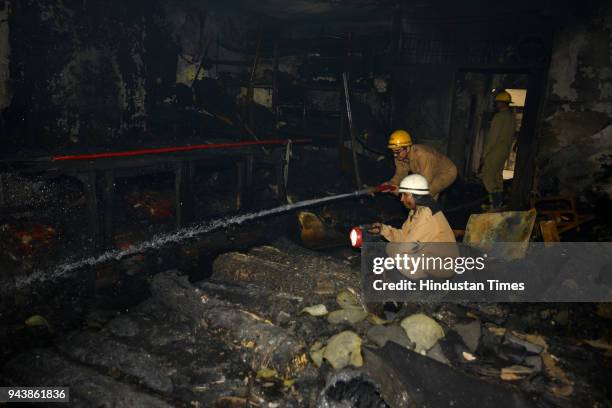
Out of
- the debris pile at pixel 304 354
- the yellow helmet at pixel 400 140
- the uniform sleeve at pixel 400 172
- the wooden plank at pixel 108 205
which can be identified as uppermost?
the yellow helmet at pixel 400 140

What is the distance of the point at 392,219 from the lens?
8.37 m

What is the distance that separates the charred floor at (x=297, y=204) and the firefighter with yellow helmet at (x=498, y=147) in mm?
38

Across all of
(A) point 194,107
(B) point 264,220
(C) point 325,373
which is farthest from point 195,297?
(A) point 194,107

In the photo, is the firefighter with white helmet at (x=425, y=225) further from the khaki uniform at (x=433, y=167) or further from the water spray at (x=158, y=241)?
the khaki uniform at (x=433, y=167)

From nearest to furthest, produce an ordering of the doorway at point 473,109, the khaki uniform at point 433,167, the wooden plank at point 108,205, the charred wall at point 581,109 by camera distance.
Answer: the wooden plank at point 108,205 < the charred wall at point 581,109 < the khaki uniform at point 433,167 < the doorway at point 473,109

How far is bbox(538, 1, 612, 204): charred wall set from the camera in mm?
6293

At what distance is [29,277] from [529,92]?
27.1ft

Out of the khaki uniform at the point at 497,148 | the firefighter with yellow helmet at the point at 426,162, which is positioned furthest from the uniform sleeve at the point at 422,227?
the khaki uniform at the point at 497,148

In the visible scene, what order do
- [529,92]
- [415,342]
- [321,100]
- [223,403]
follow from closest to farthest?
[223,403] → [415,342] → [529,92] → [321,100]

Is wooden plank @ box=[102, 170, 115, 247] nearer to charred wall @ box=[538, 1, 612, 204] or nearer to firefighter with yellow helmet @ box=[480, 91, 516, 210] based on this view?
firefighter with yellow helmet @ box=[480, 91, 516, 210]

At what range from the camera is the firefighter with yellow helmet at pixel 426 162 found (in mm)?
6633

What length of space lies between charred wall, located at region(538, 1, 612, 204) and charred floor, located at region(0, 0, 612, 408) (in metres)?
0.03

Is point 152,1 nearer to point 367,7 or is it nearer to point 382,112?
point 367,7

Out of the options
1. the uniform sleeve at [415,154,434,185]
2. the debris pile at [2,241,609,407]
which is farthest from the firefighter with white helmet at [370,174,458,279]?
the uniform sleeve at [415,154,434,185]
